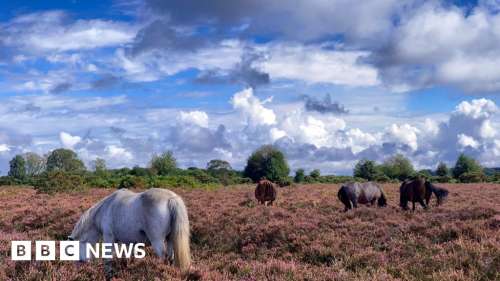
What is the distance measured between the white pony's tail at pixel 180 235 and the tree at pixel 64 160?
91218mm

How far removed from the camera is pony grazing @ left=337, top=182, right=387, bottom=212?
20062mm

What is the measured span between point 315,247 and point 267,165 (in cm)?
7301

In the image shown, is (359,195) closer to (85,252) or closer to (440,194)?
(440,194)

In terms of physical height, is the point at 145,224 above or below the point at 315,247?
above

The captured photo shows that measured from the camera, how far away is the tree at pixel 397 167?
95938 mm

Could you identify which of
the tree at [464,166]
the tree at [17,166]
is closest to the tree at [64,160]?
the tree at [17,166]

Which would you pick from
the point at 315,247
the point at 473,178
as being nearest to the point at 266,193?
the point at 315,247

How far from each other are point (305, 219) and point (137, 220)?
8.09m

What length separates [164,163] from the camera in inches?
3472

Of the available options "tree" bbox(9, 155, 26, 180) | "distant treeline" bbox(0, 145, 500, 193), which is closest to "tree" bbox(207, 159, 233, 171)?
"distant treeline" bbox(0, 145, 500, 193)

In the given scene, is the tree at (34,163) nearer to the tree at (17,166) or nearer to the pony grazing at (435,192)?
the tree at (17,166)

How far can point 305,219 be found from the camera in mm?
15867

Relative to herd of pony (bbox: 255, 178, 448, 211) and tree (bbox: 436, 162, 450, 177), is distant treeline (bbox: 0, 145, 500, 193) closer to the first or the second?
tree (bbox: 436, 162, 450, 177)

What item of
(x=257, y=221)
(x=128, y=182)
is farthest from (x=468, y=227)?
(x=128, y=182)
